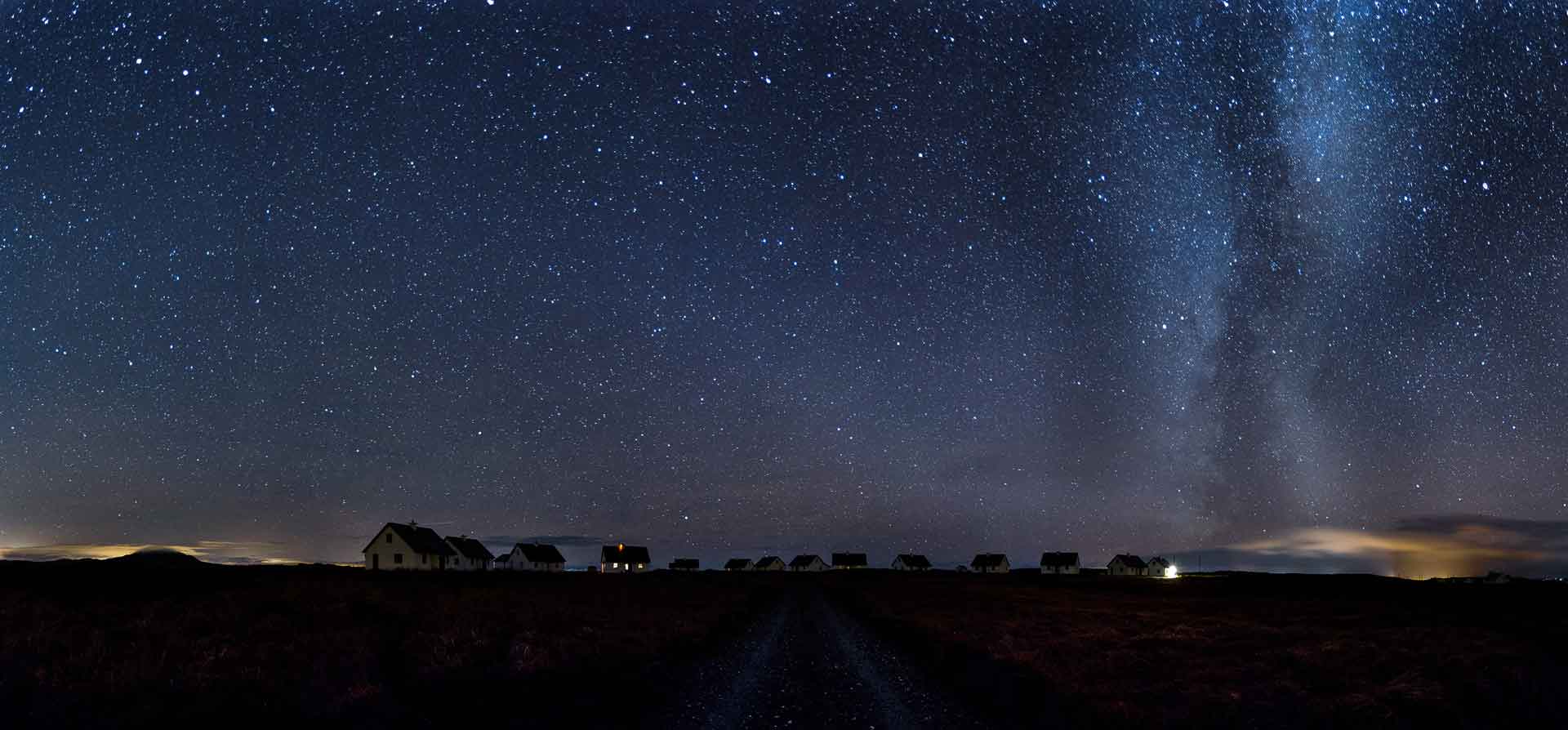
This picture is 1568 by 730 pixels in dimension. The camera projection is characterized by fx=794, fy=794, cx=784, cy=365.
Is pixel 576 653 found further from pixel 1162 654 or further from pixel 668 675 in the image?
pixel 1162 654

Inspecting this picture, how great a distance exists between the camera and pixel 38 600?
17.2 m

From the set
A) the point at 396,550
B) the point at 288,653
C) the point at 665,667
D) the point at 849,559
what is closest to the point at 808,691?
the point at 665,667

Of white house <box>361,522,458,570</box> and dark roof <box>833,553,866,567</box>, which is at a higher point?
white house <box>361,522,458,570</box>

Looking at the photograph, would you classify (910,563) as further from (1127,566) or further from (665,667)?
(665,667)

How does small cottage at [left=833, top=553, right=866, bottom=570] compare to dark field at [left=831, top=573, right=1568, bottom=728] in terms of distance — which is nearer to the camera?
dark field at [left=831, top=573, right=1568, bottom=728]

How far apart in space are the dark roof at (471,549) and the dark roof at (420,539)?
361cm

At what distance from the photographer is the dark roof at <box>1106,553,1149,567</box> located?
165375 mm

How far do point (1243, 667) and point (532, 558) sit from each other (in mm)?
118866

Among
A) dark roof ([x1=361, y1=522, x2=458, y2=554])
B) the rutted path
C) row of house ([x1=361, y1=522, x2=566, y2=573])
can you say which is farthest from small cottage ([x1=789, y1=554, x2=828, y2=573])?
the rutted path

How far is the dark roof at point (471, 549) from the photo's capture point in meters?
97.0

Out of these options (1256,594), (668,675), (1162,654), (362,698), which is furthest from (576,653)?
(1256,594)

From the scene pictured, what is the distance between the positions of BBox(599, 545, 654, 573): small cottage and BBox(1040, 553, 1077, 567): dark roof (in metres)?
82.8

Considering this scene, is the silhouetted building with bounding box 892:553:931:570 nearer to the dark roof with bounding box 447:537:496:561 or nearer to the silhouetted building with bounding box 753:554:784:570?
the silhouetted building with bounding box 753:554:784:570

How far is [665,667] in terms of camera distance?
15.2m
